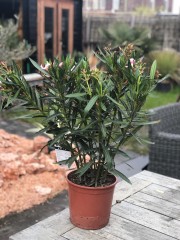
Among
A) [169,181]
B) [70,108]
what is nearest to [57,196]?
[169,181]

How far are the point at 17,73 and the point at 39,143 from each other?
8.00 ft

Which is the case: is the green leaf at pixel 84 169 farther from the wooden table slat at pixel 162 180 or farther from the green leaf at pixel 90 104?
the wooden table slat at pixel 162 180

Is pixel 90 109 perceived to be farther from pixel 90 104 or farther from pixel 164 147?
pixel 164 147

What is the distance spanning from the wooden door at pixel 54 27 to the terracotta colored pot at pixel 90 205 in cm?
633

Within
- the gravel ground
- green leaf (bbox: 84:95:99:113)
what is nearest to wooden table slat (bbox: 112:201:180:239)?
green leaf (bbox: 84:95:99:113)

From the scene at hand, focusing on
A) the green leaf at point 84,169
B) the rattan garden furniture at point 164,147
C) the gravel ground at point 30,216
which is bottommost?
the gravel ground at point 30,216

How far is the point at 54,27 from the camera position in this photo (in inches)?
338

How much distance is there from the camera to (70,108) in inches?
66.8

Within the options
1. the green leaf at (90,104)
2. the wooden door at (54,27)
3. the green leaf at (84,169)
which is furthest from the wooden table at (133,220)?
the wooden door at (54,27)

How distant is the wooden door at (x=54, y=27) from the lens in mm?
8195

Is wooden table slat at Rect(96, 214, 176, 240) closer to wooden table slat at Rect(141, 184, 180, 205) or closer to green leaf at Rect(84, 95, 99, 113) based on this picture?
wooden table slat at Rect(141, 184, 180, 205)

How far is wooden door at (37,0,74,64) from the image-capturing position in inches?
323

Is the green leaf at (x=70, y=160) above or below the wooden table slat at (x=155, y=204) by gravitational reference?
above

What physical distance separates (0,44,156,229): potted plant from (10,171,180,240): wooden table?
67 millimetres
